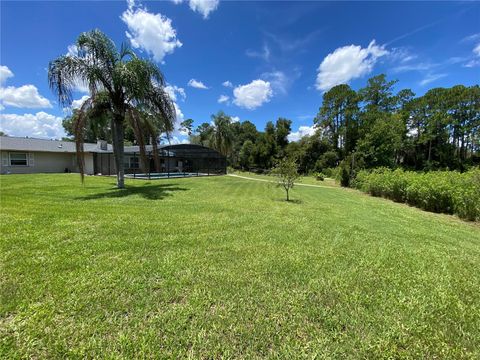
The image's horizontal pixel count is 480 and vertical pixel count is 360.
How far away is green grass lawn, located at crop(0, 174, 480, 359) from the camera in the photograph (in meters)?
2.07

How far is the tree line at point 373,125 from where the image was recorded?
108ft

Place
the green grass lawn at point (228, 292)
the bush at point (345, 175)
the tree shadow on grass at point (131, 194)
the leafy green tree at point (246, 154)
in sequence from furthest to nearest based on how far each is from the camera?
1. the leafy green tree at point (246, 154)
2. the bush at point (345, 175)
3. the tree shadow on grass at point (131, 194)
4. the green grass lawn at point (228, 292)


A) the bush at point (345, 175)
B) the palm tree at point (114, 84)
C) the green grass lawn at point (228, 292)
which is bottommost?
the green grass lawn at point (228, 292)

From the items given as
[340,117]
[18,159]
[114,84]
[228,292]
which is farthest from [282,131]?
[228,292]

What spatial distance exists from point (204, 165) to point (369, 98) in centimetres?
2958

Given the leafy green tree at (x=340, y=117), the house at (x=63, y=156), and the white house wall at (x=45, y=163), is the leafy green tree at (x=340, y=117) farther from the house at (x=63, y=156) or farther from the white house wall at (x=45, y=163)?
the white house wall at (x=45, y=163)

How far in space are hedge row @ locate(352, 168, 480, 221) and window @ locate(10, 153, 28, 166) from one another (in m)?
29.5

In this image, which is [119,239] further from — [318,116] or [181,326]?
[318,116]

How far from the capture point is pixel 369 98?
36.3m

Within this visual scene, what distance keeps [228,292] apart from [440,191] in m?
11.4

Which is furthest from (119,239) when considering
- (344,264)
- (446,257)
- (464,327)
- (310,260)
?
(446,257)

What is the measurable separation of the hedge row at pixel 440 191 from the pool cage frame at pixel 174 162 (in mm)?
17004

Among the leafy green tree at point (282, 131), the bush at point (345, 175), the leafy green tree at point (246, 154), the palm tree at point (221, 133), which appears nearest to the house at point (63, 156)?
the palm tree at point (221, 133)

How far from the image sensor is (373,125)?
1168 inches
